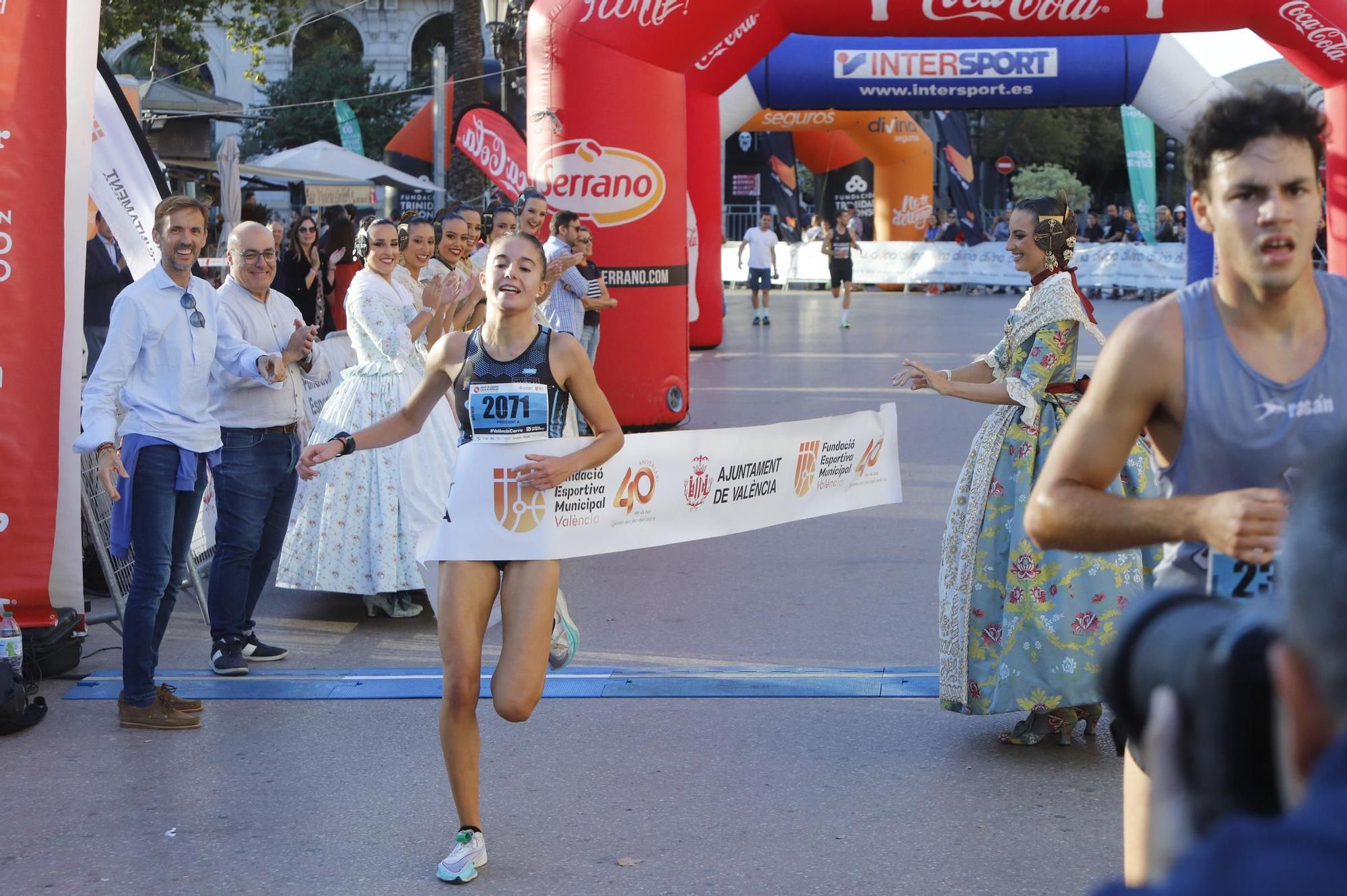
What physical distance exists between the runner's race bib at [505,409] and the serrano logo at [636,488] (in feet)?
1.12

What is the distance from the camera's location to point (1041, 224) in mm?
5234

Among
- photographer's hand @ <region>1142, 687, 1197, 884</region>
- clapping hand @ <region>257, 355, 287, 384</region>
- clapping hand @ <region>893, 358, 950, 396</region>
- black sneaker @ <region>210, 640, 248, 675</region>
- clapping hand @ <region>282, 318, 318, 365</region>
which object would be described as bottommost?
black sneaker @ <region>210, 640, 248, 675</region>

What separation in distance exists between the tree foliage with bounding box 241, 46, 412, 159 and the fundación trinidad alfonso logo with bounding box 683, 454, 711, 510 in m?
45.3

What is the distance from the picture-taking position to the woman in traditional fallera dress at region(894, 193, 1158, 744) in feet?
16.2

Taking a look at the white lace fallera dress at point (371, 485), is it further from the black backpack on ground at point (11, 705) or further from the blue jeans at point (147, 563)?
the black backpack on ground at point (11, 705)

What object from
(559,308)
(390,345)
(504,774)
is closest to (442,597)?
(504,774)

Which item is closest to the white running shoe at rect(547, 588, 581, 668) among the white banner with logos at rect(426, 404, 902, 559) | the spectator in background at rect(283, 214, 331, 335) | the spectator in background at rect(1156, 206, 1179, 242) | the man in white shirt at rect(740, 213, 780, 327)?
the white banner with logos at rect(426, 404, 902, 559)

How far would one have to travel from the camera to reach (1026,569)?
16.3 ft

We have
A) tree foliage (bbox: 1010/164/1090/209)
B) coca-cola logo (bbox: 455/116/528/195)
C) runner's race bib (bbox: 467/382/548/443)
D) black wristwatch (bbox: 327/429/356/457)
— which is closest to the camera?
runner's race bib (bbox: 467/382/548/443)

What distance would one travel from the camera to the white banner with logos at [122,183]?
22.1 ft

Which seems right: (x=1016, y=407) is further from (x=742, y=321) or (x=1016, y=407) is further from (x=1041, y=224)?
(x=742, y=321)

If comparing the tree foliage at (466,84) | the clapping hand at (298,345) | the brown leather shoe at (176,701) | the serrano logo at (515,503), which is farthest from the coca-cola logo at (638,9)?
the tree foliage at (466,84)

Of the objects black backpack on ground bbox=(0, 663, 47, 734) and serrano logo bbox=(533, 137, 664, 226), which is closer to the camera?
black backpack on ground bbox=(0, 663, 47, 734)

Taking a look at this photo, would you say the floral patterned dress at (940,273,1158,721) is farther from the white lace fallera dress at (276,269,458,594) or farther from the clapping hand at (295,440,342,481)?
the white lace fallera dress at (276,269,458,594)
